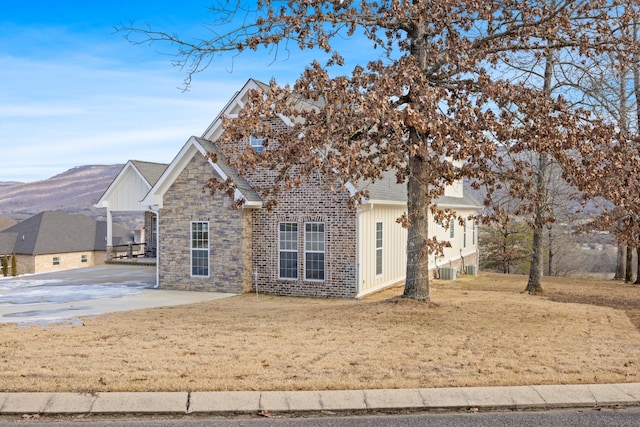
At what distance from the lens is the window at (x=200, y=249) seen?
18953mm

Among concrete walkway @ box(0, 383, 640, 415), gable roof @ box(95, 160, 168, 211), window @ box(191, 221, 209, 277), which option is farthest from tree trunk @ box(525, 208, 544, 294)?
gable roof @ box(95, 160, 168, 211)

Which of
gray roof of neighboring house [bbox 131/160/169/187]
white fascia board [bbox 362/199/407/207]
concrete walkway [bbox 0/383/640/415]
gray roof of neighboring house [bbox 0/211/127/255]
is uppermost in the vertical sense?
gray roof of neighboring house [bbox 131/160/169/187]

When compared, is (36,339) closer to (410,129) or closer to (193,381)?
(193,381)

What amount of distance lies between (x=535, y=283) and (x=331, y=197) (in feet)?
30.0

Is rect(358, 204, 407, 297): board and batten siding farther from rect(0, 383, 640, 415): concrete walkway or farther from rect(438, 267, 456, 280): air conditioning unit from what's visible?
rect(0, 383, 640, 415): concrete walkway

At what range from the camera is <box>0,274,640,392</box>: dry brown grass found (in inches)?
291

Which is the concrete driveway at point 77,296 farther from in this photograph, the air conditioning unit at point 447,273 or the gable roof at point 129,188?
the air conditioning unit at point 447,273

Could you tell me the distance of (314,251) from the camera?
1811 cm

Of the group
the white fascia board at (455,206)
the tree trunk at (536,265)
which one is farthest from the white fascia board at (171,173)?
the tree trunk at (536,265)

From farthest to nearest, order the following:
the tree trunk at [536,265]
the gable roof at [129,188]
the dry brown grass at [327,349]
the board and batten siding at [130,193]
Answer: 1. the board and batten siding at [130,193]
2. the gable roof at [129,188]
3. the tree trunk at [536,265]
4. the dry brown grass at [327,349]

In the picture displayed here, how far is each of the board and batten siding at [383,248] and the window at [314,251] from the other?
1.32m

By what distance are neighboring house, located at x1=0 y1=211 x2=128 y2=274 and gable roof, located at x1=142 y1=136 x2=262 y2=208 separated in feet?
82.8

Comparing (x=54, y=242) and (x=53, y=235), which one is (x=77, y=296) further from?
(x=53, y=235)

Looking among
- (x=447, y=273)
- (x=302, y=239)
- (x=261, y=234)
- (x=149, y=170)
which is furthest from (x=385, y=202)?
(x=149, y=170)
